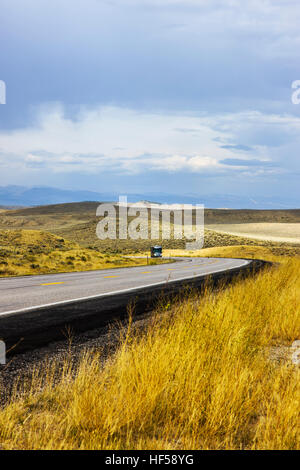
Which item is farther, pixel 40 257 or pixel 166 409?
pixel 40 257

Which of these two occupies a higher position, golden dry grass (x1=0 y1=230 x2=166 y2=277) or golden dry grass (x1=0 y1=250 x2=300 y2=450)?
golden dry grass (x1=0 y1=250 x2=300 y2=450)

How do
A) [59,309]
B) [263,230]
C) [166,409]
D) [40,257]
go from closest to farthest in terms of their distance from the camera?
[166,409], [59,309], [40,257], [263,230]

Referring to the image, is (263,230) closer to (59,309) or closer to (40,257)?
(40,257)

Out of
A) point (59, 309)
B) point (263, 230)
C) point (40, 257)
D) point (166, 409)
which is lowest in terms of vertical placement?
point (40, 257)

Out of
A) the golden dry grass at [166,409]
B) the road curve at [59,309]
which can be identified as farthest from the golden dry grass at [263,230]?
the golden dry grass at [166,409]

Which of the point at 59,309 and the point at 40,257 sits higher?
the point at 59,309

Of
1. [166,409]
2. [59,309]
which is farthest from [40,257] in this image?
[166,409]

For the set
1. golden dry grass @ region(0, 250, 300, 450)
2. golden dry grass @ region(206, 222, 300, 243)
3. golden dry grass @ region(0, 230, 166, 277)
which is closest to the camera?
golden dry grass @ region(0, 250, 300, 450)

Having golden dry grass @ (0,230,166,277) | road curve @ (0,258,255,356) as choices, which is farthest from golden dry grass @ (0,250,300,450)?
golden dry grass @ (0,230,166,277)

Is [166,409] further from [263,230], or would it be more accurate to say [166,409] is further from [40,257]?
[263,230]

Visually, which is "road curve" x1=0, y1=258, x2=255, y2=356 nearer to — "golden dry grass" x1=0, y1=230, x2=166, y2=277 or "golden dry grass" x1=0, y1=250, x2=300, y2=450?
"golden dry grass" x1=0, y1=250, x2=300, y2=450

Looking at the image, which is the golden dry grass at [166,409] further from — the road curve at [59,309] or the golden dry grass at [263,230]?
the golden dry grass at [263,230]

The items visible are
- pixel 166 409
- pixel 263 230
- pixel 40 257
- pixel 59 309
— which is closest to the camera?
pixel 166 409
